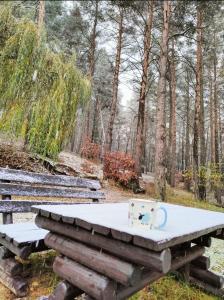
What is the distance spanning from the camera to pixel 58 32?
20938 mm

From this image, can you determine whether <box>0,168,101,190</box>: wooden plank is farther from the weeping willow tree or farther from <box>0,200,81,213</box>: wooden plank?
the weeping willow tree

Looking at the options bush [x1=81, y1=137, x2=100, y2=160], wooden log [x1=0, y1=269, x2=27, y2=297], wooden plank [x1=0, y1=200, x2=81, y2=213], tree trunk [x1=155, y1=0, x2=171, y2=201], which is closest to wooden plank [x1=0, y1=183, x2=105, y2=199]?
wooden plank [x1=0, y1=200, x2=81, y2=213]

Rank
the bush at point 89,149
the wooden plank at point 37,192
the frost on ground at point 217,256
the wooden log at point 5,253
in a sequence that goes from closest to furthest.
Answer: the wooden log at point 5,253 → the wooden plank at point 37,192 → the frost on ground at point 217,256 → the bush at point 89,149

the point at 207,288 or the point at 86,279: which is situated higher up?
the point at 86,279

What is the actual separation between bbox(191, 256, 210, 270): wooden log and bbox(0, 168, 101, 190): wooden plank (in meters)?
1.85

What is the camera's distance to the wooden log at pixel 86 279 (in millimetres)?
1938

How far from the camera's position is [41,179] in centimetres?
383

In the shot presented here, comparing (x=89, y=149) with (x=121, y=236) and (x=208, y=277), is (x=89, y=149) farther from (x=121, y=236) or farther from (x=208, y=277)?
(x=121, y=236)

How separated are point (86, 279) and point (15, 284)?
97 centimetres

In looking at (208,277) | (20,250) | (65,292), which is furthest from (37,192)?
(208,277)

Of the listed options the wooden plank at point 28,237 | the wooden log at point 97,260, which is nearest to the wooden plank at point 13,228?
the wooden plank at point 28,237

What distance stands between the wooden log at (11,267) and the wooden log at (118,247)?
588 millimetres

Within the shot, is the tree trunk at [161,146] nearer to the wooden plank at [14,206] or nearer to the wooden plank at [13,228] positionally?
the wooden plank at [14,206]

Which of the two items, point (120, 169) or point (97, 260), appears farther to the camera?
point (120, 169)
